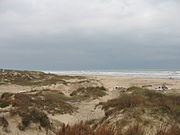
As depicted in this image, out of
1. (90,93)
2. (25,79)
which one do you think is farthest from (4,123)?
(25,79)

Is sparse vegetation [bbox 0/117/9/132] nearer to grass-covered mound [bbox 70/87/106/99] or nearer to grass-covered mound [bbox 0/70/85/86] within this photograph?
grass-covered mound [bbox 70/87/106/99]

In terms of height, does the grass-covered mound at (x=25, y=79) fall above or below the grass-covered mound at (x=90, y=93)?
above

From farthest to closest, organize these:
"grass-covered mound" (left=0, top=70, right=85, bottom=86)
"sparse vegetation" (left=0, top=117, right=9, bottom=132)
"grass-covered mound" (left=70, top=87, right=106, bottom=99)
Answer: "grass-covered mound" (left=0, top=70, right=85, bottom=86) < "grass-covered mound" (left=70, top=87, right=106, bottom=99) < "sparse vegetation" (left=0, top=117, right=9, bottom=132)

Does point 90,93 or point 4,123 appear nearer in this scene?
point 4,123

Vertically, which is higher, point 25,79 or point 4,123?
point 25,79

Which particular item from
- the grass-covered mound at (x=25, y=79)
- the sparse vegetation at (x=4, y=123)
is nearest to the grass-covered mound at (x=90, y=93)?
the grass-covered mound at (x=25, y=79)

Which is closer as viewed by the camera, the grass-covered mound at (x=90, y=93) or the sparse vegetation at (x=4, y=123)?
the sparse vegetation at (x=4, y=123)

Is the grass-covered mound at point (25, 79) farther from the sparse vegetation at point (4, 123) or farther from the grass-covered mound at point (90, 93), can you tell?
the sparse vegetation at point (4, 123)

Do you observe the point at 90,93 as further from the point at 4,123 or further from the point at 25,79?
the point at 25,79

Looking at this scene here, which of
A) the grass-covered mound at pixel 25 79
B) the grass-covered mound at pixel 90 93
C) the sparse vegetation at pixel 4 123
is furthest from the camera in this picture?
the grass-covered mound at pixel 25 79

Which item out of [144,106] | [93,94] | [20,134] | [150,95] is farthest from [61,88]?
[20,134]

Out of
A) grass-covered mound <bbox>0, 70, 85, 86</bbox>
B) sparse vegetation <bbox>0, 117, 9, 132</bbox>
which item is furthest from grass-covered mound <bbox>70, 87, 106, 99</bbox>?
sparse vegetation <bbox>0, 117, 9, 132</bbox>

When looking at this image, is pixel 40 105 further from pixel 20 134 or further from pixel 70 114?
pixel 20 134

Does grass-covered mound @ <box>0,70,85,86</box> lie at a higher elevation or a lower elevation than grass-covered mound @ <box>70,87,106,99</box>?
higher
